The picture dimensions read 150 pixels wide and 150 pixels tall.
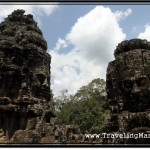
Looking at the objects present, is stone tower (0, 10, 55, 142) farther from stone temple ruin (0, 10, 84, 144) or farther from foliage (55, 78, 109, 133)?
foliage (55, 78, 109, 133)

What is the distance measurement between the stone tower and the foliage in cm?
958

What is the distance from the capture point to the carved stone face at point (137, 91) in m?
18.5

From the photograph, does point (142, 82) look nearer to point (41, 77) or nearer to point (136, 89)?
point (136, 89)

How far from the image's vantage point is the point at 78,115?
36.2m

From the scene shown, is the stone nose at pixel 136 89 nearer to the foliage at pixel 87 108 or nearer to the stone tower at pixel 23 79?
the stone tower at pixel 23 79

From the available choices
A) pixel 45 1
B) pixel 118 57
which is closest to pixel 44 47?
pixel 118 57

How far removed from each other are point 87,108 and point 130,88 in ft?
57.2

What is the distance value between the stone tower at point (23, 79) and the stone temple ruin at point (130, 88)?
16.8 feet

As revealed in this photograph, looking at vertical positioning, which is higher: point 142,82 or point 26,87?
point 26,87

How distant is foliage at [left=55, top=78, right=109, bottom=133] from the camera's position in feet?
112

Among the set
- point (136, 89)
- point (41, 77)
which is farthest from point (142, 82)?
point (41, 77)

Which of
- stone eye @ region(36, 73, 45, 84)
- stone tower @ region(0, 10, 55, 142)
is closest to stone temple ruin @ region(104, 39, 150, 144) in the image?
stone tower @ region(0, 10, 55, 142)

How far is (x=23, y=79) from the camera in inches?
930

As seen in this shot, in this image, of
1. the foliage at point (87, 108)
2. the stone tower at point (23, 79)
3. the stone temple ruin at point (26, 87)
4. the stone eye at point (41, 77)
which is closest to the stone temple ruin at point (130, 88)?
the stone temple ruin at point (26, 87)
